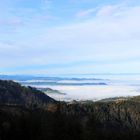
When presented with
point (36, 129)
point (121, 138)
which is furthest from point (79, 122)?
point (121, 138)

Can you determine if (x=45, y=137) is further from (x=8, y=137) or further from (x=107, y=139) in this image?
(x=107, y=139)

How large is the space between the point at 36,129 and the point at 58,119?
55.9ft

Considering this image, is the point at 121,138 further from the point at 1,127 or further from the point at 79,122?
the point at 1,127

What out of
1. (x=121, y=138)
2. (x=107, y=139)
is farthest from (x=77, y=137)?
(x=121, y=138)

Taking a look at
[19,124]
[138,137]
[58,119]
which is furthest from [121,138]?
[19,124]

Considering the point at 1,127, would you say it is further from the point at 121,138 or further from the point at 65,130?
the point at 121,138

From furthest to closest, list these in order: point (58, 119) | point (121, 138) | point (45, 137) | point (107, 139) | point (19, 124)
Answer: point (121, 138), point (107, 139), point (58, 119), point (19, 124), point (45, 137)

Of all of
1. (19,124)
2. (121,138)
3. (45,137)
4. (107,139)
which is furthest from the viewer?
(121,138)

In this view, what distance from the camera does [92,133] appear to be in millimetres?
111688

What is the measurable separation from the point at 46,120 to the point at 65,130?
18.8ft

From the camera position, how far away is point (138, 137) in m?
158

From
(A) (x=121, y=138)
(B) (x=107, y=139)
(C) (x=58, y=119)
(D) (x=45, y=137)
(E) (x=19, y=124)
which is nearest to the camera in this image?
(D) (x=45, y=137)

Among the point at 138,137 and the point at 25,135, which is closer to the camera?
the point at 25,135

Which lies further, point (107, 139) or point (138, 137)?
point (138, 137)
